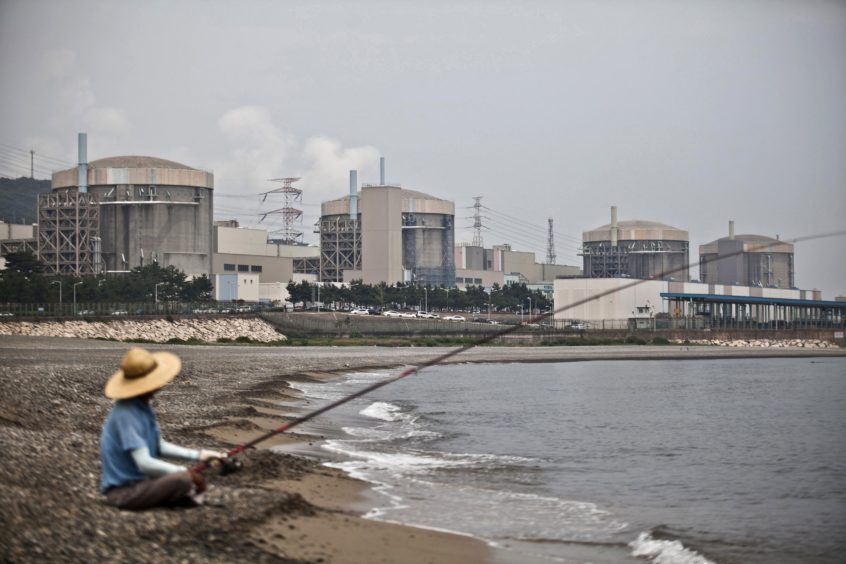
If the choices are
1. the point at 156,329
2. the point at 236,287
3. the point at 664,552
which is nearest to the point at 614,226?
the point at 236,287

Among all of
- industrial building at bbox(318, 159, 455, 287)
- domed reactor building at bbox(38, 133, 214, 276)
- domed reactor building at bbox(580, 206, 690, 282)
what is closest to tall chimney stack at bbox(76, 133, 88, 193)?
domed reactor building at bbox(38, 133, 214, 276)

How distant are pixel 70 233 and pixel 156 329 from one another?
39837mm

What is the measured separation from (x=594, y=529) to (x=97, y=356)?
86.4 feet

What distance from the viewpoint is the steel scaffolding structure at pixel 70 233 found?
339 ft

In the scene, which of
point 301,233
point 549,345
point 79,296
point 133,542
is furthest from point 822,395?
point 301,233

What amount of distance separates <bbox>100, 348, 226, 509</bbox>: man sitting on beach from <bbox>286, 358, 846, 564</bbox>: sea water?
154 inches

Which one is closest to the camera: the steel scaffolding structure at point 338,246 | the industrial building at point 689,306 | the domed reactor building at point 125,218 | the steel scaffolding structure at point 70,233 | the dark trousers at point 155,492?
the dark trousers at point 155,492

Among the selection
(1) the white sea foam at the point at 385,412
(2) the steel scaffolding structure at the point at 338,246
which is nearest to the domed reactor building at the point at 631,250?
(2) the steel scaffolding structure at the point at 338,246

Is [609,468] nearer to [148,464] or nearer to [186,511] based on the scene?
[186,511]

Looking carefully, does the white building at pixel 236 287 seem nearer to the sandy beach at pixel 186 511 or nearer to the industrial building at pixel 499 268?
the industrial building at pixel 499 268

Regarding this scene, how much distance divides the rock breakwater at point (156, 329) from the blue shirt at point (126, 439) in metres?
51.7

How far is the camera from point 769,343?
101750 mm

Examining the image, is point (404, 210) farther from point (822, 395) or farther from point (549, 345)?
point (822, 395)

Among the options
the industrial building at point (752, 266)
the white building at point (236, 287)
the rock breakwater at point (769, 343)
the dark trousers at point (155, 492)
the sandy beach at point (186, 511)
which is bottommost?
the rock breakwater at point (769, 343)
